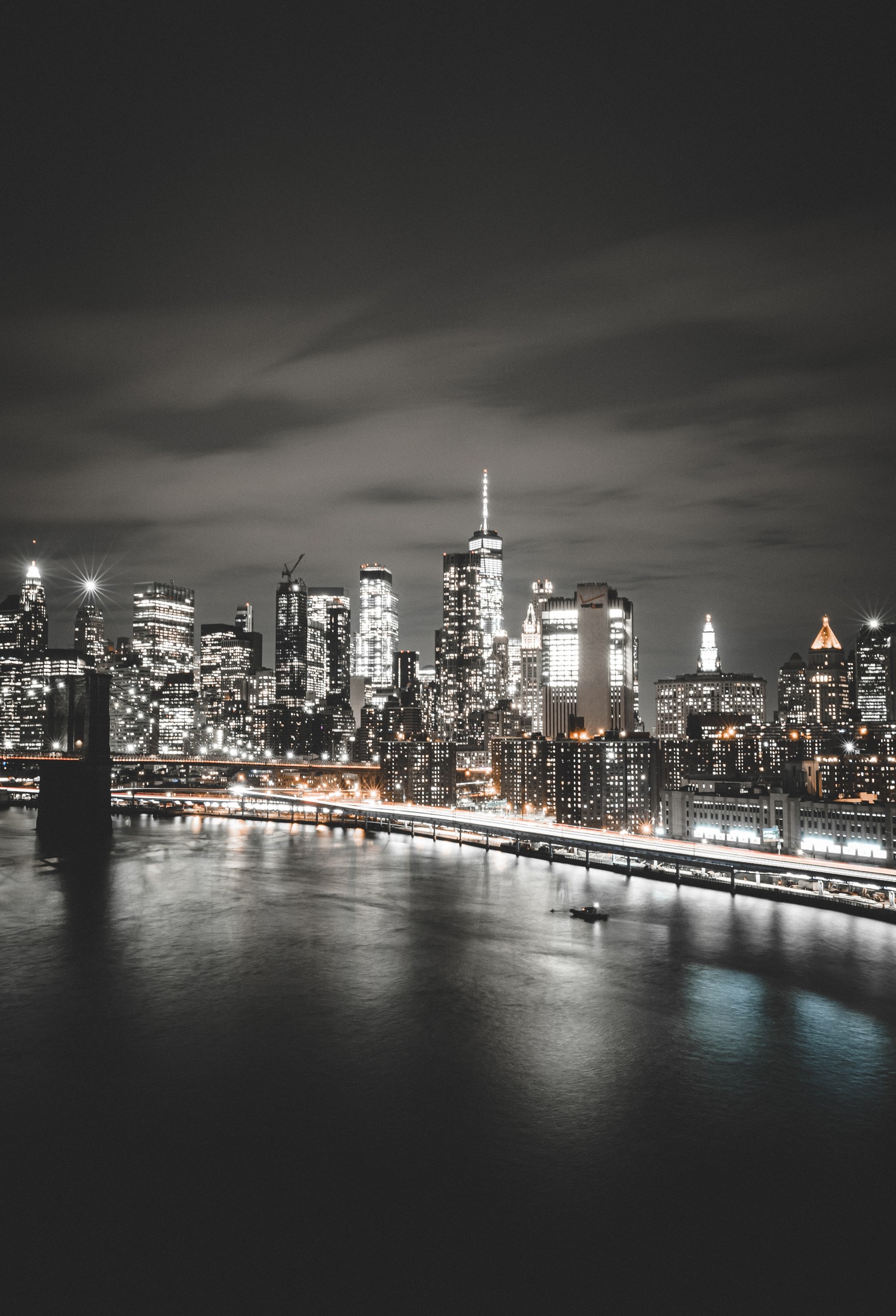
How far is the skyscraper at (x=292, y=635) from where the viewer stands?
176 metres

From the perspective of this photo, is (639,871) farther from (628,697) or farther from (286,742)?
(286,742)

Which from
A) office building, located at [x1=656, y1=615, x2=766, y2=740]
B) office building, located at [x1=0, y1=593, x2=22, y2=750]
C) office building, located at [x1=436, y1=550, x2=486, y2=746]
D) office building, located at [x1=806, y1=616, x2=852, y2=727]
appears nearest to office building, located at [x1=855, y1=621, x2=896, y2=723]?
office building, located at [x1=806, y1=616, x2=852, y2=727]

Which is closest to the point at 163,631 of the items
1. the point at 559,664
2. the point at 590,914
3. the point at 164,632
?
the point at 164,632

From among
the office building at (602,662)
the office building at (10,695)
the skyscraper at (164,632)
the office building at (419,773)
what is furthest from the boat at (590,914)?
the skyscraper at (164,632)

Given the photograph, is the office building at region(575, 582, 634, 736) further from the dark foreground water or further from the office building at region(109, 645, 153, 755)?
the dark foreground water

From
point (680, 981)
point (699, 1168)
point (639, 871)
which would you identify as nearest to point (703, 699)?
point (639, 871)

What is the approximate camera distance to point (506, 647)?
164 metres

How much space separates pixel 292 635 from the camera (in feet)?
597

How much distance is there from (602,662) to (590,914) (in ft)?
260

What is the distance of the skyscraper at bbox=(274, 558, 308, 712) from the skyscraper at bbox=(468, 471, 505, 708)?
3859 centimetres

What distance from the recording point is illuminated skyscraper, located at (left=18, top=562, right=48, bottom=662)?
431ft

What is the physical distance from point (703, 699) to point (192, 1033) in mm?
130230

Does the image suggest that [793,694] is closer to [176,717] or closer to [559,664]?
[559,664]

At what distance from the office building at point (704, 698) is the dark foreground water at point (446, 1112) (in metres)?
114
